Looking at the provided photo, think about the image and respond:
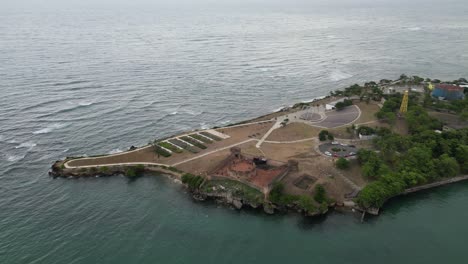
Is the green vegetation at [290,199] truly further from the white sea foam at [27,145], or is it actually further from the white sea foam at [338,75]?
the white sea foam at [338,75]

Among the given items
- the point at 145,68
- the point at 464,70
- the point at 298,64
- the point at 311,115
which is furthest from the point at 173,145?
the point at 464,70

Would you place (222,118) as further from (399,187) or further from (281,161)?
(399,187)

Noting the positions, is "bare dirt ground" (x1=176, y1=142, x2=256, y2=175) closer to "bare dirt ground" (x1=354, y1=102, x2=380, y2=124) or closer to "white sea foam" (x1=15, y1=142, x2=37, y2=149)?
"bare dirt ground" (x1=354, y1=102, x2=380, y2=124)

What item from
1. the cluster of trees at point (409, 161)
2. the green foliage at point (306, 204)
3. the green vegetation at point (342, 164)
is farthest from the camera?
the green vegetation at point (342, 164)

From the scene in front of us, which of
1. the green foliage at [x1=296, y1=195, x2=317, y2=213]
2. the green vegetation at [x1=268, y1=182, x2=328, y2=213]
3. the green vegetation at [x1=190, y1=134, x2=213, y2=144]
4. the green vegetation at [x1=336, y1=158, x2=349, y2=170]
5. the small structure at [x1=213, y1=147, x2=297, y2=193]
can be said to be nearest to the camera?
the green foliage at [x1=296, y1=195, x2=317, y2=213]

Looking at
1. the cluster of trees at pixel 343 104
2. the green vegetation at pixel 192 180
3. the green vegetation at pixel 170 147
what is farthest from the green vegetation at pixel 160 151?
the cluster of trees at pixel 343 104

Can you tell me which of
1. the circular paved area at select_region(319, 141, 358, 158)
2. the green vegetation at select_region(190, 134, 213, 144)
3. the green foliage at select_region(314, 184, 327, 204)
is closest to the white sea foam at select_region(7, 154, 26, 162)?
the green vegetation at select_region(190, 134, 213, 144)

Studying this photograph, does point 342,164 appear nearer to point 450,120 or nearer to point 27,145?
point 450,120
